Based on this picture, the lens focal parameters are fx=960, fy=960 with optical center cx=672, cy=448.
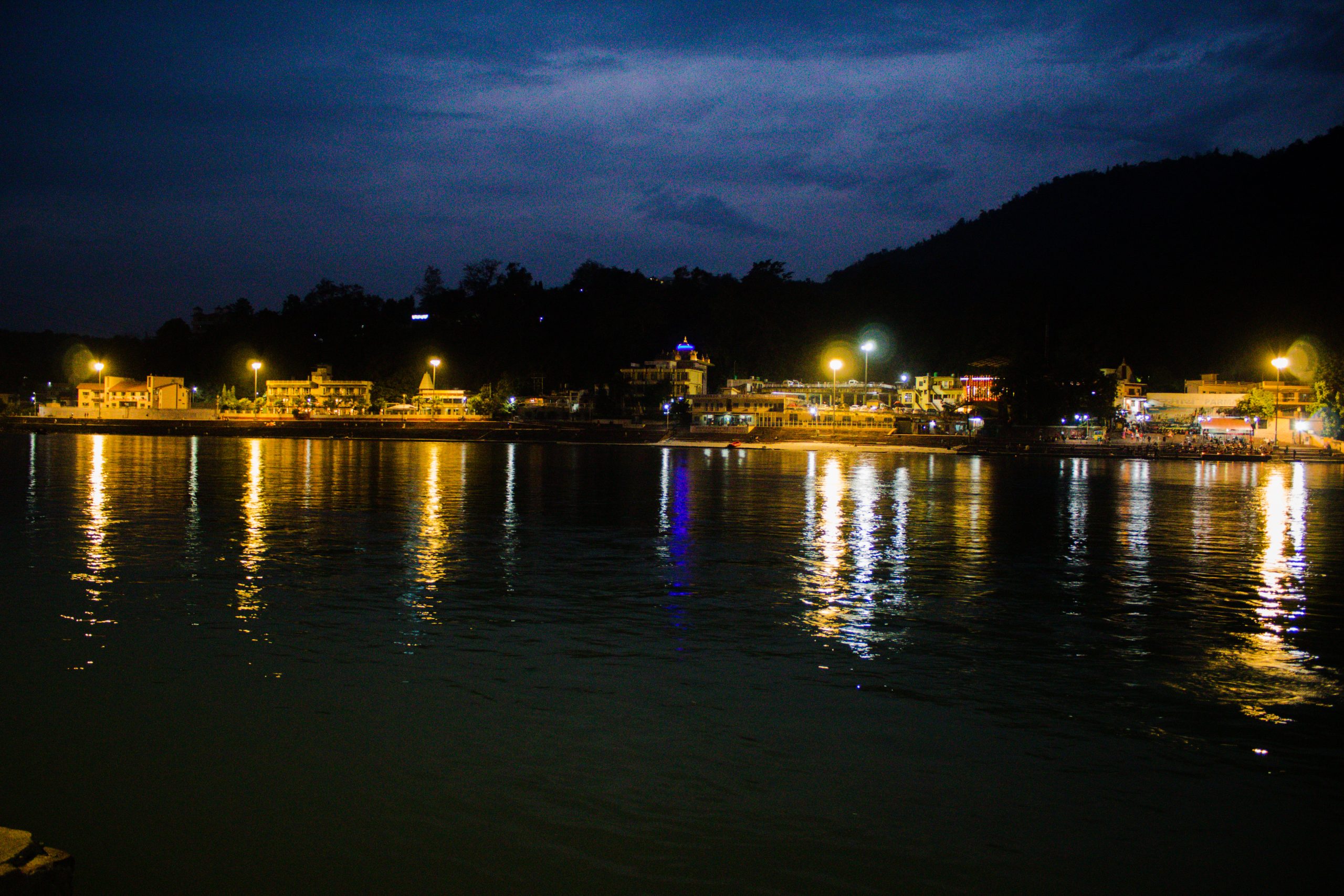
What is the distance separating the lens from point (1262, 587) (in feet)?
45.1

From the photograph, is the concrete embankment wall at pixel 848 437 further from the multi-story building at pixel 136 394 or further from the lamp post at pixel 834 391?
the multi-story building at pixel 136 394

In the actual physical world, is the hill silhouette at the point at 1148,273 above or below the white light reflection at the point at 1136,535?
above

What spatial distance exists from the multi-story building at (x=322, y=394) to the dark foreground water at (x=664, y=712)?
233 feet

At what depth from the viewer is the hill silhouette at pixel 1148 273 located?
84.8m

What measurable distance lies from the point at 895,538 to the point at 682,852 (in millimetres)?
13878

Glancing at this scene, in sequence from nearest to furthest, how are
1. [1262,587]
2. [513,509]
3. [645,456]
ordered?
[1262,587] < [513,509] < [645,456]

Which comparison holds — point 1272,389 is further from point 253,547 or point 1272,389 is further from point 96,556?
point 96,556

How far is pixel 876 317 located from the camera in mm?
100875

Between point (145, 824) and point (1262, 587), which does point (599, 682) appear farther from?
point (1262, 587)

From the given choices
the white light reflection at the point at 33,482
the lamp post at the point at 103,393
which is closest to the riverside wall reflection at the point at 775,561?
the white light reflection at the point at 33,482

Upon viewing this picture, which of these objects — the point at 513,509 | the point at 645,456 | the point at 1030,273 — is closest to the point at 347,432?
the point at 645,456

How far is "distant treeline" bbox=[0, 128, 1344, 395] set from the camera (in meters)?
85.7

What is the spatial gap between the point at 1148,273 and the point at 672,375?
61.8m

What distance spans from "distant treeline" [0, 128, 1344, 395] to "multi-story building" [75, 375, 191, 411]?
6.60 m
